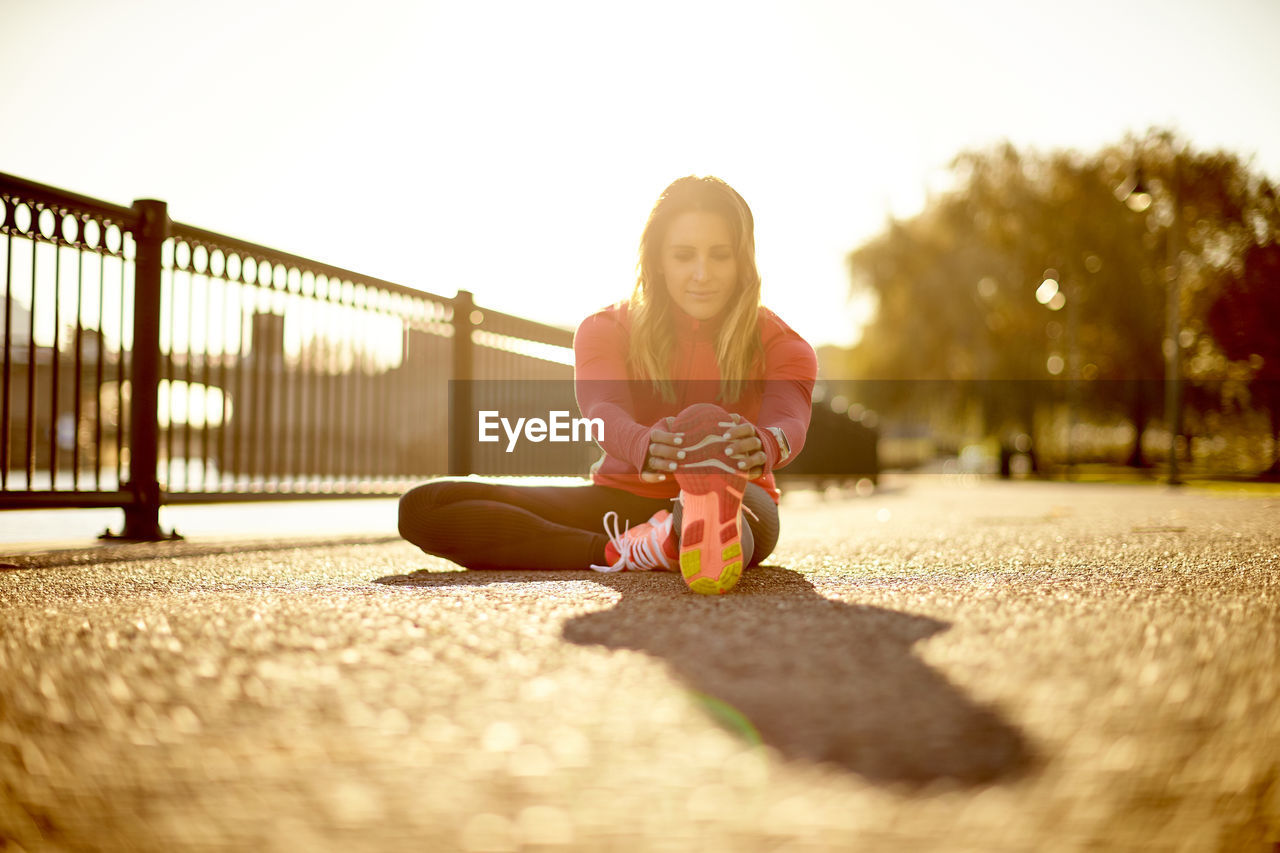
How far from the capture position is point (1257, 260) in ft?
82.9

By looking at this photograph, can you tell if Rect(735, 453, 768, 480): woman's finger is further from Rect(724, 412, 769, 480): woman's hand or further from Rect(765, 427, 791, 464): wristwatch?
Rect(765, 427, 791, 464): wristwatch

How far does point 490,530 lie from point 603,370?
63 cm

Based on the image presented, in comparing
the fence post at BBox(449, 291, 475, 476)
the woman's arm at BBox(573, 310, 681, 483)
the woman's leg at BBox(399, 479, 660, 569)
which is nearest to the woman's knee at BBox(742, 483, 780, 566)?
the woman's arm at BBox(573, 310, 681, 483)

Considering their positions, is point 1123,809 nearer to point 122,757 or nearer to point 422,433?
point 122,757

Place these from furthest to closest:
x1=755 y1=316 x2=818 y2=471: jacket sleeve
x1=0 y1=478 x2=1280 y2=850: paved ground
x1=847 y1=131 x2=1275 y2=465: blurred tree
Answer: x1=847 y1=131 x2=1275 y2=465: blurred tree < x1=755 y1=316 x2=818 y2=471: jacket sleeve < x1=0 y1=478 x2=1280 y2=850: paved ground

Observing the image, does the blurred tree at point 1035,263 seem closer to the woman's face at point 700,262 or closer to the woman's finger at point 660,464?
the woman's face at point 700,262

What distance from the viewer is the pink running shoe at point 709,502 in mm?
2117

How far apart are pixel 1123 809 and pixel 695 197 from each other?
2216 mm

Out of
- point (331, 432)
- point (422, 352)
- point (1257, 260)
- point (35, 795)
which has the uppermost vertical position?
point (1257, 260)

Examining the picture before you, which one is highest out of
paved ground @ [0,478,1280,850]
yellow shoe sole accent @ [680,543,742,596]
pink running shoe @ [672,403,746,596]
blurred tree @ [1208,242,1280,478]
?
blurred tree @ [1208,242,1280,478]

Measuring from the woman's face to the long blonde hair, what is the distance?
3 centimetres

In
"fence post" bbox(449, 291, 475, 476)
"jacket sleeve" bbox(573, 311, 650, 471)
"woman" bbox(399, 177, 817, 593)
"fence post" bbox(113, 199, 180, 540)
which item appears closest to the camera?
"jacket sleeve" bbox(573, 311, 650, 471)

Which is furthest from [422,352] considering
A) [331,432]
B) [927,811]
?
[927,811]

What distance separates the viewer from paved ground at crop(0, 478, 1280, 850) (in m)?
0.90
